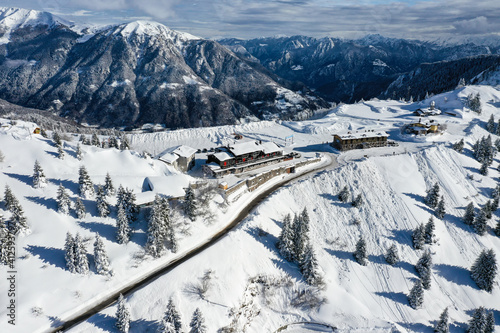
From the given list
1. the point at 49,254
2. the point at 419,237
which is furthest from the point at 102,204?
the point at 419,237

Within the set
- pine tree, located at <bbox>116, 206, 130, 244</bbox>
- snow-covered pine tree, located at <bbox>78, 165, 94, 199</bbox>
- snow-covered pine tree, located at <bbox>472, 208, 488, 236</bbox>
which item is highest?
snow-covered pine tree, located at <bbox>78, 165, 94, 199</bbox>

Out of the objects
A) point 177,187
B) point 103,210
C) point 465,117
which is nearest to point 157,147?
point 177,187

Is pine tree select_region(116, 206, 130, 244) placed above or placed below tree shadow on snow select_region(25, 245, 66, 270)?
above

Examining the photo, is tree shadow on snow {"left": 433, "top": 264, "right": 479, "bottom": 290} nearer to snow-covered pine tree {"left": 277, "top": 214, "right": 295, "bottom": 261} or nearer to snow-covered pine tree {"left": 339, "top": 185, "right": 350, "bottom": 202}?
snow-covered pine tree {"left": 339, "top": 185, "right": 350, "bottom": 202}

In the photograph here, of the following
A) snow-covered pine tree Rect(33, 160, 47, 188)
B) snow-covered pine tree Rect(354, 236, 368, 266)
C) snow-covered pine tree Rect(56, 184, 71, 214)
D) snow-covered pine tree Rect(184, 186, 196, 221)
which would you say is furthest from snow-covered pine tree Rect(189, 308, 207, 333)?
snow-covered pine tree Rect(33, 160, 47, 188)

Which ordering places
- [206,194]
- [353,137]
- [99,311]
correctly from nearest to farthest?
[99,311] < [206,194] < [353,137]

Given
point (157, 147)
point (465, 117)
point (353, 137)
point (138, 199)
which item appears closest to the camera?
point (138, 199)

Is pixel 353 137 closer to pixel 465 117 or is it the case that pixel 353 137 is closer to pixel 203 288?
pixel 203 288
